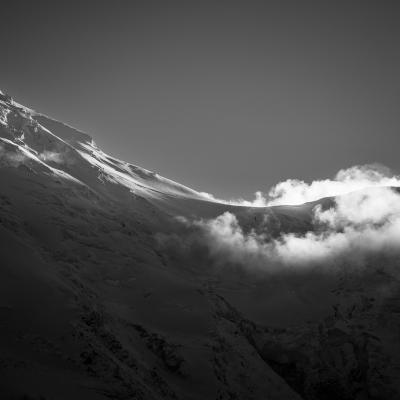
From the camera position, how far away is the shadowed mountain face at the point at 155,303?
37.3 m

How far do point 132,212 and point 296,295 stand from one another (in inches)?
1909

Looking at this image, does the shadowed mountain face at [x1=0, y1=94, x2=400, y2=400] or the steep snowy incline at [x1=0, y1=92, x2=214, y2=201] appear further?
the steep snowy incline at [x1=0, y1=92, x2=214, y2=201]

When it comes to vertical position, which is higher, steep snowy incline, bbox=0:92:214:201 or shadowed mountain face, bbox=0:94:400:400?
steep snowy incline, bbox=0:92:214:201

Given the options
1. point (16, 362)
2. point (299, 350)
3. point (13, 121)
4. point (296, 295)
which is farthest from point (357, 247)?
point (13, 121)

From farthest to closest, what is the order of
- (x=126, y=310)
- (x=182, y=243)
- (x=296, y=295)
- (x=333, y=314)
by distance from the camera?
(x=182, y=243) → (x=296, y=295) → (x=333, y=314) → (x=126, y=310)

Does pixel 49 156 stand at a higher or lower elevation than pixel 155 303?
higher

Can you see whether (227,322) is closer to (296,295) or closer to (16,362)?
(296,295)

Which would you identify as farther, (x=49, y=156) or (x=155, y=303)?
(x=49, y=156)

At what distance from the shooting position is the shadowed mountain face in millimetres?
37312

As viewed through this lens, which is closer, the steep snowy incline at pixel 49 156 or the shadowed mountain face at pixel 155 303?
the shadowed mountain face at pixel 155 303

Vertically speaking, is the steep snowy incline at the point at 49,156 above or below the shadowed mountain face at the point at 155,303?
above

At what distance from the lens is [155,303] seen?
68.7m

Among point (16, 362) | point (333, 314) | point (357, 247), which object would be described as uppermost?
point (357, 247)

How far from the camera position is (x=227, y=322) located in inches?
2977
